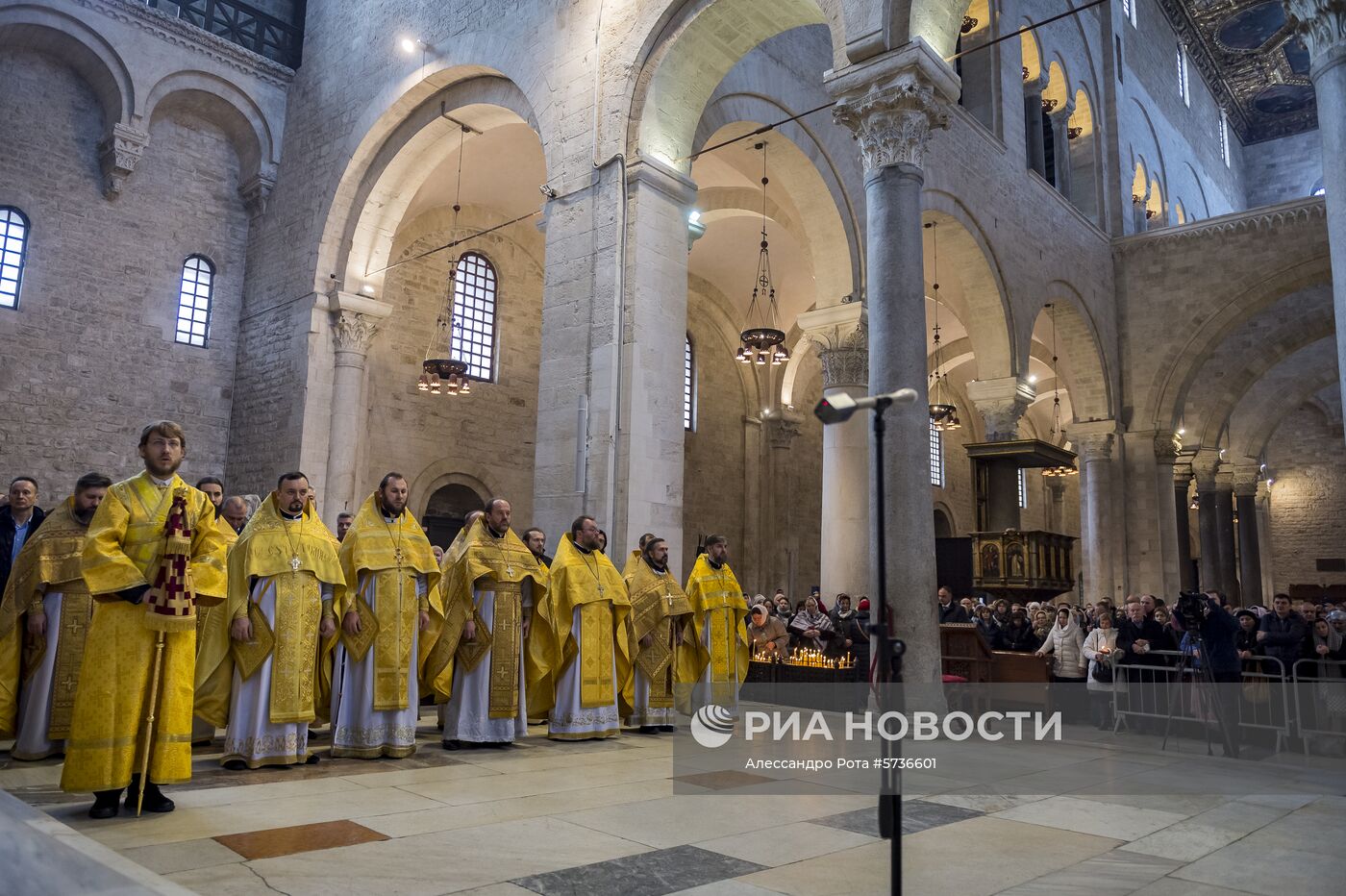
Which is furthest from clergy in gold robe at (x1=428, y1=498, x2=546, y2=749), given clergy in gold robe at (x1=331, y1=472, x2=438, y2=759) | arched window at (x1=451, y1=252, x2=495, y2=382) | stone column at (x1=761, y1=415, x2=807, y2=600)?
stone column at (x1=761, y1=415, x2=807, y2=600)

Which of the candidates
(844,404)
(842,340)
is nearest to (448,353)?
(842,340)

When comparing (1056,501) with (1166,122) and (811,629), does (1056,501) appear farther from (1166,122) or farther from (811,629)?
(811,629)

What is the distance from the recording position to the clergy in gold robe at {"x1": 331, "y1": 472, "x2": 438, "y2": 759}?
6094 millimetres

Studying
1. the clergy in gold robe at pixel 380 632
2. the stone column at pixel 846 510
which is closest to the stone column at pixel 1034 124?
the stone column at pixel 846 510

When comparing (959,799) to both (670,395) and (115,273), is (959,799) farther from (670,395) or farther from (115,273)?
(115,273)

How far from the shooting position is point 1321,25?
676 cm

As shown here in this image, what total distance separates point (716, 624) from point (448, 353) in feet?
37.6

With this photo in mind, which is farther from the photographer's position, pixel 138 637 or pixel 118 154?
pixel 118 154

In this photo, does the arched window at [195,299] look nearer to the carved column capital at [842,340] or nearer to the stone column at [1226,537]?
the carved column capital at [842,340]

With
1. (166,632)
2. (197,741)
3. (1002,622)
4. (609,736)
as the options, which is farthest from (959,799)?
(1002,622)

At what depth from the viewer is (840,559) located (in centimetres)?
1286

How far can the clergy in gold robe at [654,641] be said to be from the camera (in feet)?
25.1

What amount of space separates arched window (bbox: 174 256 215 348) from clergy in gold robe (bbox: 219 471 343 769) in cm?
1235

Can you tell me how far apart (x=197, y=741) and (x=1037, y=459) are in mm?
14219
